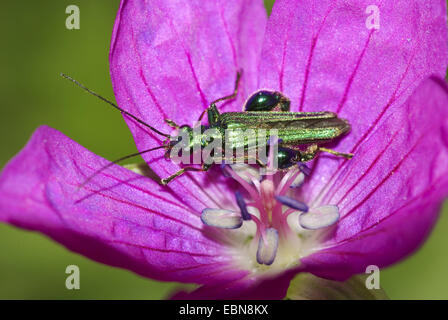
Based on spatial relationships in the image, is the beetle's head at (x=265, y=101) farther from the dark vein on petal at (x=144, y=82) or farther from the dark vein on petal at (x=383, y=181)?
the dark vein on petal at (x=383, y=181)

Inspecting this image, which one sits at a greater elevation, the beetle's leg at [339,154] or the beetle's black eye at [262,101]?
the beetle's black eye at [262,101]

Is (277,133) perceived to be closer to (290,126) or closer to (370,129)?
(290,126)

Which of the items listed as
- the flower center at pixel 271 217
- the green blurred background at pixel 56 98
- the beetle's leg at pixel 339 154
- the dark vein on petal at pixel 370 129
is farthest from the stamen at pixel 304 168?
the green blurred background at pixel 56 98

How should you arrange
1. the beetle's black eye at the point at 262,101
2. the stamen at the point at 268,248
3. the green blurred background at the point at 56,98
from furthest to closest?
the green blurred background at the point at 56,98 → the beetle's black eye at the point at 262,101 → the stamen at the point at 268,248

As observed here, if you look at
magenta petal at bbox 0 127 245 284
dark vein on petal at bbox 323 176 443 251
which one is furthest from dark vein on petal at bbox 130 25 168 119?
dark vein on petal at bbox 323 176 443 251

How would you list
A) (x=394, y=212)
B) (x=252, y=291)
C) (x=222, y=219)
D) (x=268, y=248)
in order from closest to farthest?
(x=252, y=291) < (x=394, y=212) < (x=268, y=248) < (x=222, y=219)

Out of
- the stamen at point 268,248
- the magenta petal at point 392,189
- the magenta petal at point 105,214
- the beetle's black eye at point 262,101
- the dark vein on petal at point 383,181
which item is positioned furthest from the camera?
the beetle's black eye at point 262,101

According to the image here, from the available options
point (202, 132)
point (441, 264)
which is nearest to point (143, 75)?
point (202, 132)

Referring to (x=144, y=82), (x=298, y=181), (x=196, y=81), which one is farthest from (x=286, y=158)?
(x=144, y=82)

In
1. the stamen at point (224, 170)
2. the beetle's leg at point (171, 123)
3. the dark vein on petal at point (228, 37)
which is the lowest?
the stamen at point (224, 170)
